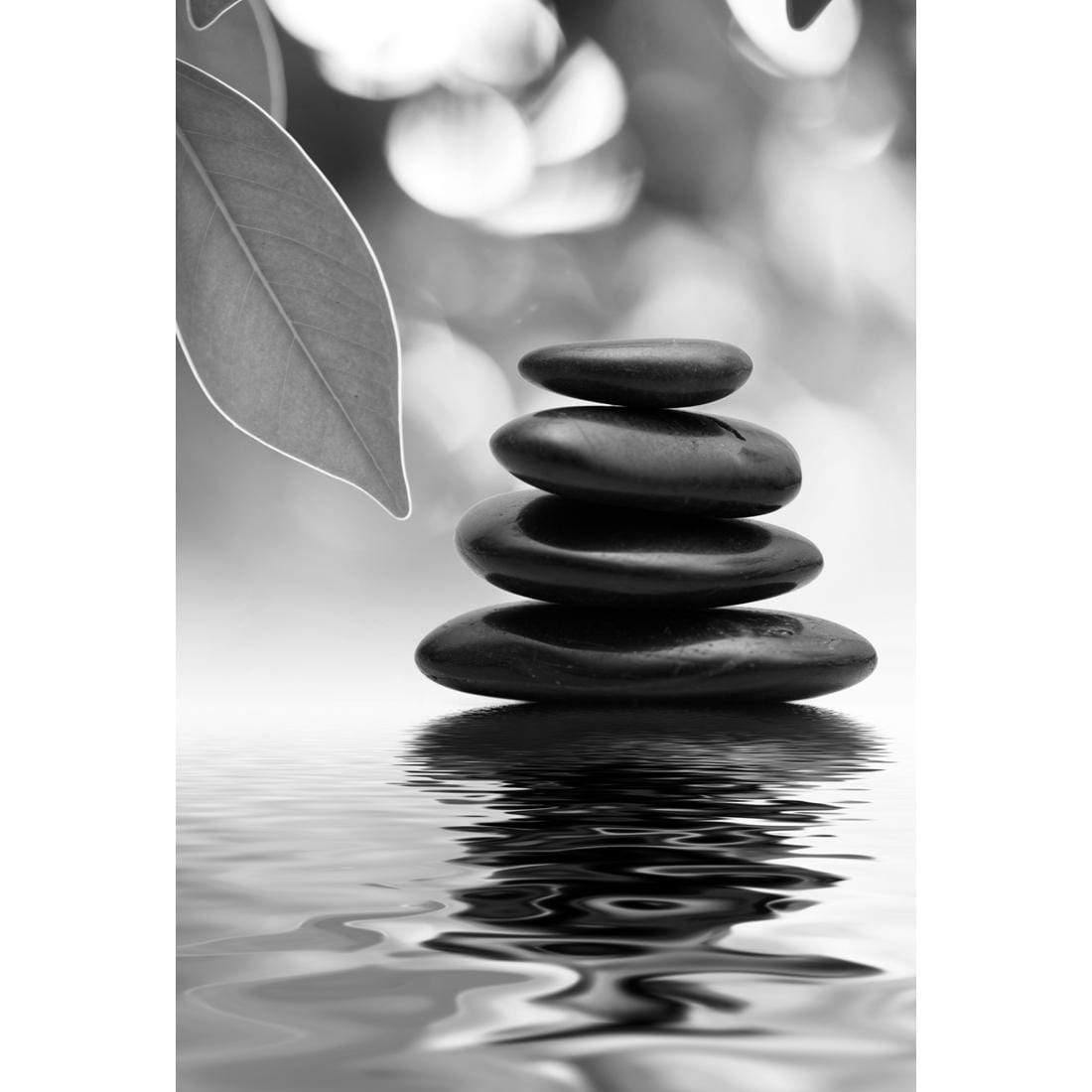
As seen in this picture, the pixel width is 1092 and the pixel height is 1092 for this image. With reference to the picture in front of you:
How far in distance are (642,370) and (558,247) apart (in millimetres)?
187

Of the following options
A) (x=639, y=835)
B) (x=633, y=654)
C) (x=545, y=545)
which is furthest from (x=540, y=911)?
(x=545, y=545)

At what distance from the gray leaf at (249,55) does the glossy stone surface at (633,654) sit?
55cm

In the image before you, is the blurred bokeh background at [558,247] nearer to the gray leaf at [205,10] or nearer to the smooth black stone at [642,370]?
the smooth black stone at [642,370]

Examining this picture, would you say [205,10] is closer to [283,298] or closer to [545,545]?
[283,298]

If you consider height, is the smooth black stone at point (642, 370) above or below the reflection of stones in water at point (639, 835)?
above

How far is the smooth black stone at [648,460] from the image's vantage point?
4.38ft

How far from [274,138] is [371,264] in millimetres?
115

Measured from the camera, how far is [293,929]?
975 millimetres

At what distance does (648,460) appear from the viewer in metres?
1.37

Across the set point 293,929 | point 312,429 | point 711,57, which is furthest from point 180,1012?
point 711,57

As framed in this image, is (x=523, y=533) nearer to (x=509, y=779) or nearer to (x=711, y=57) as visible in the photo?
(x=509, y=779)

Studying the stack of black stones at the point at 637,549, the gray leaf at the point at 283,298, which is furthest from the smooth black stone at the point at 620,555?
the gray leaf at the point at 283,298

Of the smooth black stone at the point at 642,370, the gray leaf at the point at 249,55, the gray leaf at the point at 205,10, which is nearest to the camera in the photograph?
the gray leaf at the point at 205,10

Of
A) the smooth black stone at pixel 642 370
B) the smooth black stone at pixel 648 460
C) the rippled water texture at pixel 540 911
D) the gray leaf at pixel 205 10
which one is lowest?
the rippled water texture at pixel 540 911
